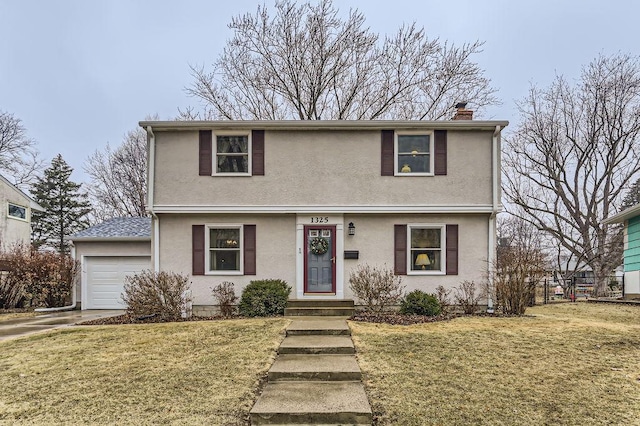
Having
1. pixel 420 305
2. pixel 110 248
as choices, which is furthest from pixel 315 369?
pixel 110 248

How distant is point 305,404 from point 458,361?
2.73 m

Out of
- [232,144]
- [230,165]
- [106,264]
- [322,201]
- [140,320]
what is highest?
[232,144]

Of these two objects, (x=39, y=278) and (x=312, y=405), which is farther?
(x=39, y=278)

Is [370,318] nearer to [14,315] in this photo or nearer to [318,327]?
[318,327]

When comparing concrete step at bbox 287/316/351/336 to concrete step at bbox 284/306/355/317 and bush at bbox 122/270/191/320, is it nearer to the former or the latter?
concrete step at bbox 284/306/355/317

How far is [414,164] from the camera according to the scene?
1138 cm

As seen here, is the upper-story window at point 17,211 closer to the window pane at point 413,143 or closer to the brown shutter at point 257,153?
the brown shutter at point 257,153

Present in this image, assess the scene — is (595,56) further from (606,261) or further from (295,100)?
(295,100)

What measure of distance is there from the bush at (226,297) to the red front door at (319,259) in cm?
194

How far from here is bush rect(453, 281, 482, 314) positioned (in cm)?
1088

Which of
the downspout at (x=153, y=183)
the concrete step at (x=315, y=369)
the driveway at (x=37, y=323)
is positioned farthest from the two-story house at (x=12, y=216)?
the concrete step at (x=315, y=369)

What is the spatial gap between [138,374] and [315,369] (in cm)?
255

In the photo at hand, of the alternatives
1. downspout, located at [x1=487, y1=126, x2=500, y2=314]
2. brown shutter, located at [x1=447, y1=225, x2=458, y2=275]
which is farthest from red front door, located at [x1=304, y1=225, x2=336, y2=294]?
downspout, located at [x1=487, y1=126, x2=500, y2=314]

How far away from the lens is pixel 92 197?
3206 centimetres
